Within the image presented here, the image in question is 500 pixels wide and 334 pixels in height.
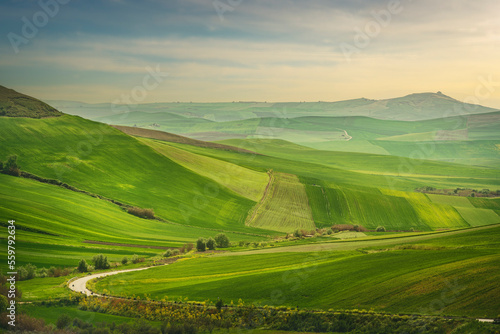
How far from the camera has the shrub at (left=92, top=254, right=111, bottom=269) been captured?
56228 millimetres

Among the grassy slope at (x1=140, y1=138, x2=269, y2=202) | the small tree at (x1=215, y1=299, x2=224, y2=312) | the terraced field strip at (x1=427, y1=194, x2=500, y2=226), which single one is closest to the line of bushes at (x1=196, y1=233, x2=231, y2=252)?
the small tree at (x1=215, y1=299, x2=224, y2=312)

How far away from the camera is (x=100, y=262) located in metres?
56.4

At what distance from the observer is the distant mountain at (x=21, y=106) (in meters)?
119

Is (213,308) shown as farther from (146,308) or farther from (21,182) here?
(21,182)

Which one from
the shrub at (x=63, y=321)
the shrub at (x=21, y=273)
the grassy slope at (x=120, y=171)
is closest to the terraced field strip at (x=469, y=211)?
the grassy slope at (x=120, y=171)

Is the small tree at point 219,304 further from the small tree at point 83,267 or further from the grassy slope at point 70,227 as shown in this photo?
the grassy slope at point 70,227

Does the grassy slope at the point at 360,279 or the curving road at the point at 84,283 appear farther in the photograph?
the curving road at the point at 84,283

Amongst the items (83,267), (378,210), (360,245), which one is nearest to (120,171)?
(83,267)

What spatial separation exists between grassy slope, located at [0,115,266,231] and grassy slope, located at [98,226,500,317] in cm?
4047

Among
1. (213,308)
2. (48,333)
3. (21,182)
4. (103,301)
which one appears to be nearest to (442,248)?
(213,308)

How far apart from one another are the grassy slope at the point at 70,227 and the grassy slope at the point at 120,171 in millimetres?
7069

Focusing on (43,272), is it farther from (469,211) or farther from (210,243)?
(469,211)

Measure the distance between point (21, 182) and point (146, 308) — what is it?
59568mm

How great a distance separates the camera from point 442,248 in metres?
44.4
